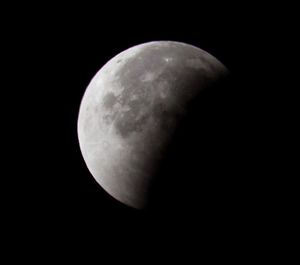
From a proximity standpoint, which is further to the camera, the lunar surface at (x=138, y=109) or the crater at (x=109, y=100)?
the crater at (x=109, y=100)

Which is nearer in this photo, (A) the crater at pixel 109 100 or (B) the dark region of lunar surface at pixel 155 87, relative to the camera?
(B) the dark region of lunar surface at pixel 155 87

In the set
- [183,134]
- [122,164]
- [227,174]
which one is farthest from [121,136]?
[227,174]

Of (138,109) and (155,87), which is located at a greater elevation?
(155,87)

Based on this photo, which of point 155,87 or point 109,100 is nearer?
point 155,87

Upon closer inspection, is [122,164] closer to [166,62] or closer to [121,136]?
[121,136]

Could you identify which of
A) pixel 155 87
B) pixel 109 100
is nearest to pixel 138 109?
pixel 155 87

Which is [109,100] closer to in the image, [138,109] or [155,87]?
[138,109]
